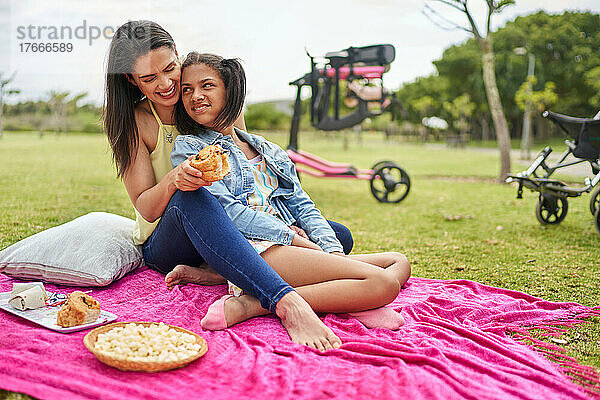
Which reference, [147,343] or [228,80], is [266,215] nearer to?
[228,80]

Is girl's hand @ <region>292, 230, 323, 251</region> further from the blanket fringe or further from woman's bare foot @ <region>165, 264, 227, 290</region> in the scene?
the blanket fringe

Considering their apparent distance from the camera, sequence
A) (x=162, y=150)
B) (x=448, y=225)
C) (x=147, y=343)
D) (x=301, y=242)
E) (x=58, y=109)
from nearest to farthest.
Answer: (x=147, y=343) < (x=301, y=242) < (x=162, y=150) < (x=448, y=225) < (x=58, y=109)

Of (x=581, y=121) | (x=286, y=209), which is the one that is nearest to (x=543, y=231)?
(x=581, y=121)

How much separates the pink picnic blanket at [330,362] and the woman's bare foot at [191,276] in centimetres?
7

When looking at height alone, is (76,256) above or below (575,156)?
below

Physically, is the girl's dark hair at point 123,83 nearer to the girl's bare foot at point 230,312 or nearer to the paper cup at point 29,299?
the paper cup at point 29,299

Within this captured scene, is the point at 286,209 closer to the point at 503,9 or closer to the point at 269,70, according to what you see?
the point at 269,70

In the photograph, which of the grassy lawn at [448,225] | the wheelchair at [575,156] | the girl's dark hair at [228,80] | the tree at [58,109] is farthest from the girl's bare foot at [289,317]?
the tree at [58,109]

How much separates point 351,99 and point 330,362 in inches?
236

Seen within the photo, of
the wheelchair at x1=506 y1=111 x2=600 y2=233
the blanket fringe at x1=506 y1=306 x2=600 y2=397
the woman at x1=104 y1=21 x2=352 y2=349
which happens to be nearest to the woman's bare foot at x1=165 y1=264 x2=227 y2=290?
the woman at x1=104 y1=21 x2=352 y2=349

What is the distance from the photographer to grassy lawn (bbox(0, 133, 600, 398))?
3.10m

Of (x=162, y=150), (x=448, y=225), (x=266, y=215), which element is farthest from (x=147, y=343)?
(x=448, y=225)

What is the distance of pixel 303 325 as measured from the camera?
1.96m

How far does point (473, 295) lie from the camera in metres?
2.65
